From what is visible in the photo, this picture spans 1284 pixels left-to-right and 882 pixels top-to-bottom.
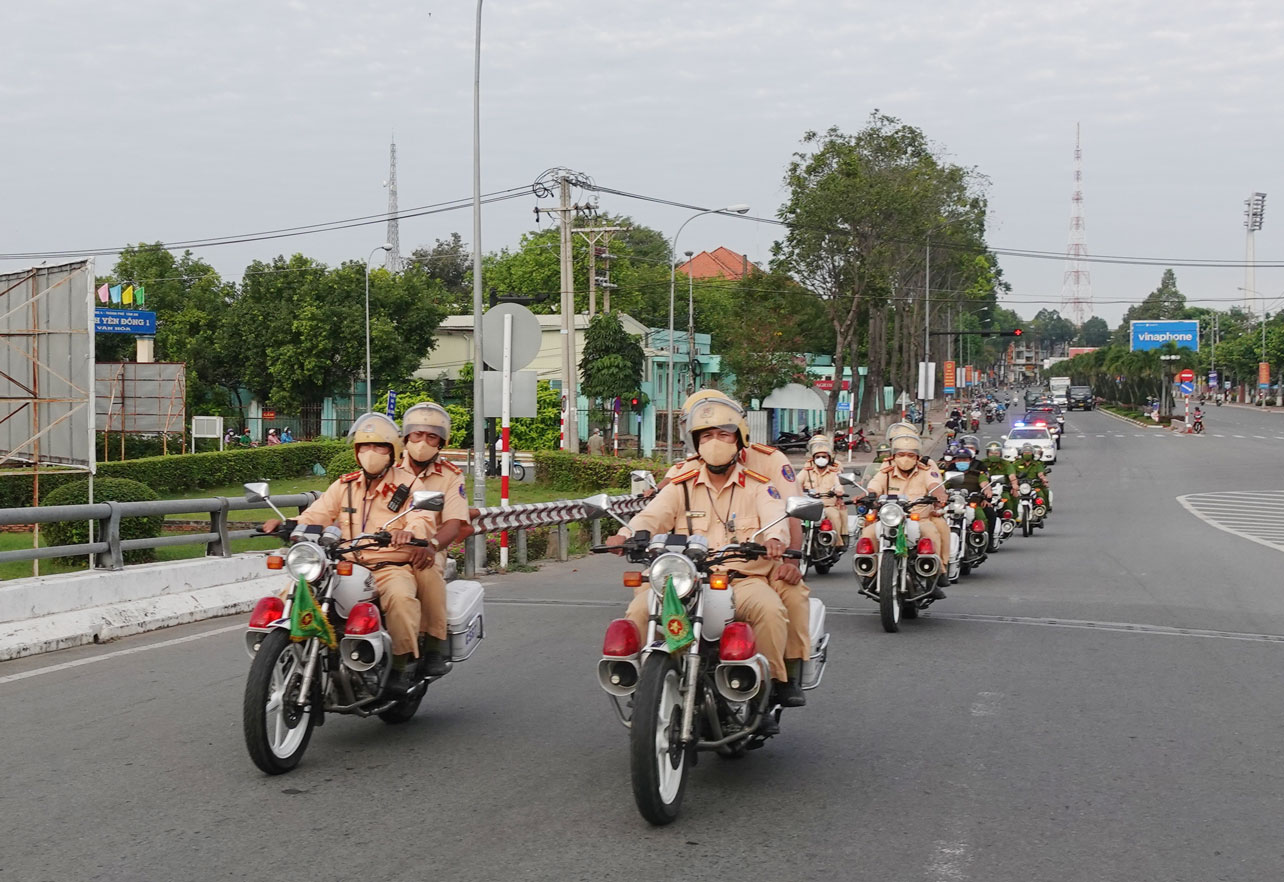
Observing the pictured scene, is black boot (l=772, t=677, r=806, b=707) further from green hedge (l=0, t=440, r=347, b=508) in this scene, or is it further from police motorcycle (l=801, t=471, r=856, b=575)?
green hedge (l=0, t=440, r=347, b=508)

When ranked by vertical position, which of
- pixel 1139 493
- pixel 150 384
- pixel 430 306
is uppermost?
pixel 430 306

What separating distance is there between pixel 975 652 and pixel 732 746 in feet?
15.4

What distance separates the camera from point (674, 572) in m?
5.63

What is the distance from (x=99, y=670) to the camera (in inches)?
364

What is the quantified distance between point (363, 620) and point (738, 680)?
6.06 ft

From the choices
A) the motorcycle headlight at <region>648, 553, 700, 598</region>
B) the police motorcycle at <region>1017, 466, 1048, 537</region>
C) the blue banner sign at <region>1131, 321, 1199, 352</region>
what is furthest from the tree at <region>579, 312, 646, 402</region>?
the blue banner sign at <region>1131, 321, 1199, 352</region>

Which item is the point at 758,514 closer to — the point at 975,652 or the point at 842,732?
the point at 842,732

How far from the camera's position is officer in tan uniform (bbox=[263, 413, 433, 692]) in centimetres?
697

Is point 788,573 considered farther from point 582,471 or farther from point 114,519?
point 582,471

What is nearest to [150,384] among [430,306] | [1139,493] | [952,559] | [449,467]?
[430,306]

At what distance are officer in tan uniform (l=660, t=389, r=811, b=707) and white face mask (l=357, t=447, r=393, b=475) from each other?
161 centimetres

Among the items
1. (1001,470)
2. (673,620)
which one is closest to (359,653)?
(673,620)

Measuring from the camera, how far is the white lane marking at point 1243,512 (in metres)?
23.5

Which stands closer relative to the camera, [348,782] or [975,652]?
[348,782]
